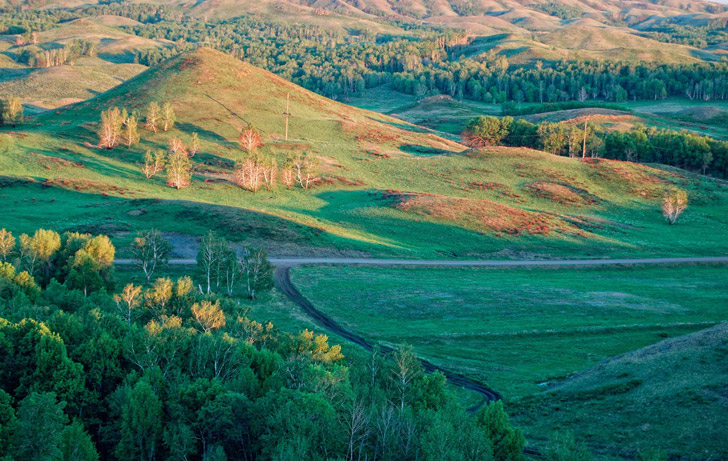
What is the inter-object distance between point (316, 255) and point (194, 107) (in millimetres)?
96630

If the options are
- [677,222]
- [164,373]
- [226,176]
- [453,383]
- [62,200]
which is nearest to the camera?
[164,373]

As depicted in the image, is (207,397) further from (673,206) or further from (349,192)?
(673,206)

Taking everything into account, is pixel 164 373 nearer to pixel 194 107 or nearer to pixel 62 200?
pixel 62 200

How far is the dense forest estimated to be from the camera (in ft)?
89.5

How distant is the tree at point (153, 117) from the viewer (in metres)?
140

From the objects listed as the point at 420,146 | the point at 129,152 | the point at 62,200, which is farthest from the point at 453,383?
the point at 420,146

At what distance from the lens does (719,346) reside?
126ft

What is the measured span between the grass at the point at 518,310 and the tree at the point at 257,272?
13.6 ft

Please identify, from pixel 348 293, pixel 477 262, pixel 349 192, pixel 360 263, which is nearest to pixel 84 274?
pixel 348 293

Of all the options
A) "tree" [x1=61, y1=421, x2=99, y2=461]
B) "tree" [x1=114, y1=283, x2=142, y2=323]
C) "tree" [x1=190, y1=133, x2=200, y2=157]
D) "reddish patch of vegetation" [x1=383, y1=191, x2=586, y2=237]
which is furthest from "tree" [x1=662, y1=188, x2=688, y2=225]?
"tree" [x1=61, y1=421, x2=99, y2=461]

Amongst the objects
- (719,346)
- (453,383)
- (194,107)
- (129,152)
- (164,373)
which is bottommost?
(453,383)

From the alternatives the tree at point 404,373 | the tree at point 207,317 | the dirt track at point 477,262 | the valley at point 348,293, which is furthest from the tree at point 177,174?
the tree at point 404,373

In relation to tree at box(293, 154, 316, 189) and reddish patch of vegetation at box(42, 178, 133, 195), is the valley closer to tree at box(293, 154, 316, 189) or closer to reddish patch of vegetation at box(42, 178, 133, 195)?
tree at box(293, 154, 316, 189)

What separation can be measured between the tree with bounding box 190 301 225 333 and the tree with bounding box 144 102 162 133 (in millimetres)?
105041
